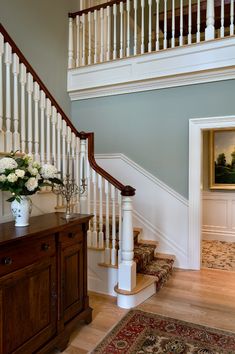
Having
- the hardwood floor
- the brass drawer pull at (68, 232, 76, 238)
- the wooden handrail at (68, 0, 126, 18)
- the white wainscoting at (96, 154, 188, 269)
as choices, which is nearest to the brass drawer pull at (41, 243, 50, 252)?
the brass drawer pull at (68, 232, 76, 238)

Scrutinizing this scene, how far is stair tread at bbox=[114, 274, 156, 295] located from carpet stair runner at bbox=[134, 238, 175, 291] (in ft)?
0.29

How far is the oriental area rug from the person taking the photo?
2080mm

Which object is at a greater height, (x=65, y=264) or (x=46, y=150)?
(x=46, y=150)

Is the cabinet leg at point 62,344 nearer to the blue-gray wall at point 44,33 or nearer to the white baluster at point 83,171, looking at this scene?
the white baluster at point 83,171

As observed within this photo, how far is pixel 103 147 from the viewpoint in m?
4.46

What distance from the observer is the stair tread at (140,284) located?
275 centimetres

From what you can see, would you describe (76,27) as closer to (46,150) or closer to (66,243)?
(46,150)

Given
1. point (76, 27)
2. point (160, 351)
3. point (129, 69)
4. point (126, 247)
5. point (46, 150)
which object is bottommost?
point (160, 351)

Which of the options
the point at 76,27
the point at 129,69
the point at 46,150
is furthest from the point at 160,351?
the point at 76,27

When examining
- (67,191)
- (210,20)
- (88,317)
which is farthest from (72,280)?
(210,20)

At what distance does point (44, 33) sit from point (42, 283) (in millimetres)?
3816

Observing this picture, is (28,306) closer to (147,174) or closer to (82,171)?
(82,171)

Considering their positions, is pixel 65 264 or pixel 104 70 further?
pixel 104 70

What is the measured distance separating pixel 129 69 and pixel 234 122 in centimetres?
172
